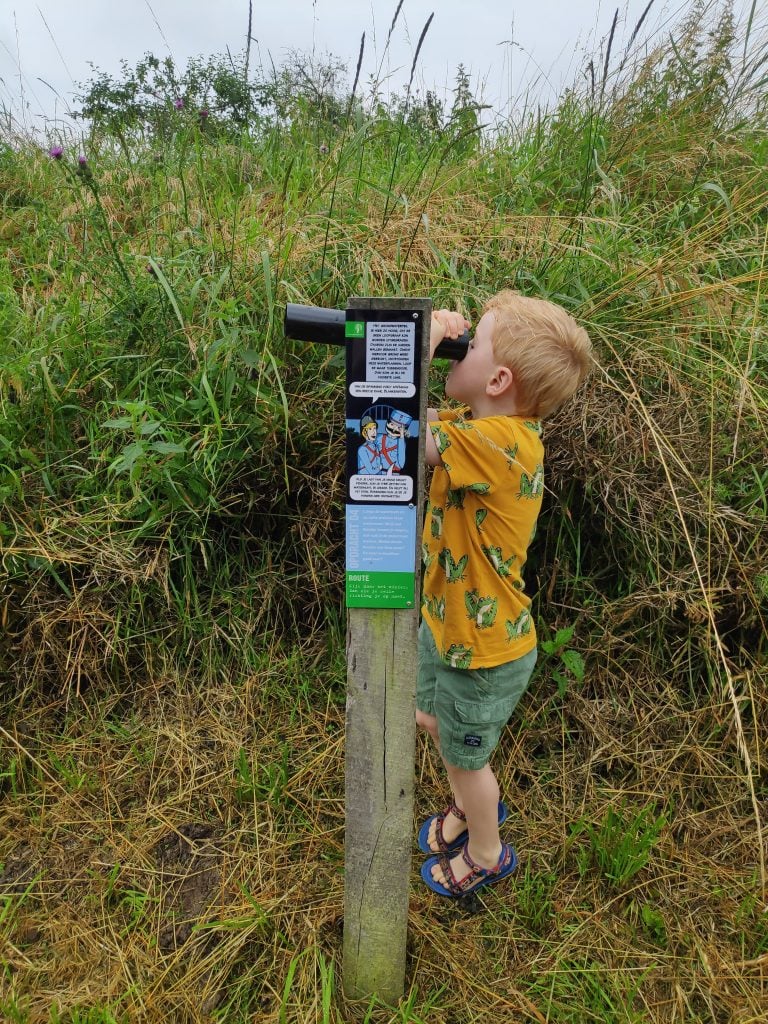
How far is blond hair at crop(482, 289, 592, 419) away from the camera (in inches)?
56.4

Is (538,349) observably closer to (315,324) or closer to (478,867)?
(315,324)

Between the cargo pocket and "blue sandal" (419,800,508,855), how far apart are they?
0.41 meters

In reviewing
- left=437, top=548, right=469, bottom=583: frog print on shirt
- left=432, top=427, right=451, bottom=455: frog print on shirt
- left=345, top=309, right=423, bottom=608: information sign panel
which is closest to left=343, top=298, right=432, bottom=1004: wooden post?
left=345, top=309, right=423, bottom=608: information sign panel

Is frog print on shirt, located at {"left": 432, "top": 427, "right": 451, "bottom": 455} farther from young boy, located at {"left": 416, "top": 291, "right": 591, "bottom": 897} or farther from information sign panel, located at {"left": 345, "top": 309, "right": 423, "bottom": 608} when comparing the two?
information sign panel, located at {"left": 345, "top": 309, "right": 423, "bottom": 608}

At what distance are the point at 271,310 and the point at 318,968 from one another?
6.34ft

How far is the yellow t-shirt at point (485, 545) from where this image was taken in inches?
55.8

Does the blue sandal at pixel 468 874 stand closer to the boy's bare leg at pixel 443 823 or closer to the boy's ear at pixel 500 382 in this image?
the boy's bare leg at pixel 443 823

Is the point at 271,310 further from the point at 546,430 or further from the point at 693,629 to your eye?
the point at 693,629

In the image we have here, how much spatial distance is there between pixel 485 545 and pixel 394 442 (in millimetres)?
443

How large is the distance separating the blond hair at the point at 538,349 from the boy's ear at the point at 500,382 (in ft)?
0.05

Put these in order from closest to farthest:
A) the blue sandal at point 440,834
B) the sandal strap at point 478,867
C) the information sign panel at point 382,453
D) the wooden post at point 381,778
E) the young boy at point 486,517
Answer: the information sign panel at point 382,453
the wooden post at point 381,778
the young boy at point 486,517
the sandal strap at point 478,867
the blue sandal at point 440,834

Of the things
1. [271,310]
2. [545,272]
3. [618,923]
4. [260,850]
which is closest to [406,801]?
[260,850]

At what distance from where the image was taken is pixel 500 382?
147 cm

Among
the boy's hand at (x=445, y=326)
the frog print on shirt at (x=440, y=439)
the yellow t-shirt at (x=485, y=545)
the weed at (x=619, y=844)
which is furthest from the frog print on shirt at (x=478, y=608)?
the weed at (x=619, y=844)
